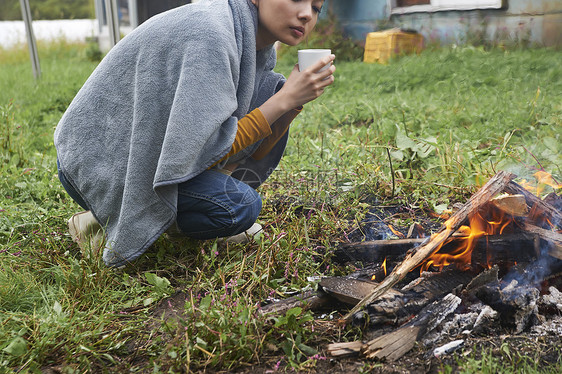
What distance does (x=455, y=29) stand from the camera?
7.82 metres

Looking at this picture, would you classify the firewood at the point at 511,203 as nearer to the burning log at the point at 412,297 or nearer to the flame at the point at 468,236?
the flame at the point at 468,236

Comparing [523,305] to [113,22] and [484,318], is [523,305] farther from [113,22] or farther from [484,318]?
[113,22]

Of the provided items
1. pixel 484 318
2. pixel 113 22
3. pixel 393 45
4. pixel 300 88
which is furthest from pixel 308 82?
pixel 393 45

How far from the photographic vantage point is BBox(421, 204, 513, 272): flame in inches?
84.4

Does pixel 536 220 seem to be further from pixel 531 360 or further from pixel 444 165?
pixel 444 165

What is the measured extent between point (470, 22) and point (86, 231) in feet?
22.3

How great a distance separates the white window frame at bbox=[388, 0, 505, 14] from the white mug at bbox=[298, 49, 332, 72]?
6.25 m

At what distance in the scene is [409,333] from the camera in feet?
6.02

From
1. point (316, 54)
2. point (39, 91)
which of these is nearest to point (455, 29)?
point (39, 91)

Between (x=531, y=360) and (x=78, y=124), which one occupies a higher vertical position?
(x=78, y=124)

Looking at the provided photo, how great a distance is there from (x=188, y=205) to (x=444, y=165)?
1687mm

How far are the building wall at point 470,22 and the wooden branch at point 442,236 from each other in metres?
5.63

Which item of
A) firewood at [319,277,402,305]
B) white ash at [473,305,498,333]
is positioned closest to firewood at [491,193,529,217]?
white ash at [473,305,498,333]

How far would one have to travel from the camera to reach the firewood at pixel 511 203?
6.94ft
